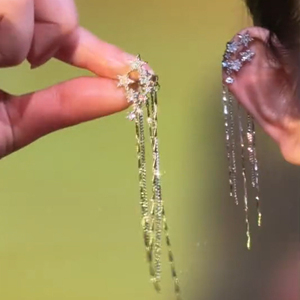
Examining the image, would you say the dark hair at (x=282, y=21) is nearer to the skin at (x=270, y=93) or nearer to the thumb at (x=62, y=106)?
the skin at (x=270, y=93)

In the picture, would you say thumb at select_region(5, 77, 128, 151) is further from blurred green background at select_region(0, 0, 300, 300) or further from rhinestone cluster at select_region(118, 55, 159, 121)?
blurred green background at select_region(0, 0, 300, 300)

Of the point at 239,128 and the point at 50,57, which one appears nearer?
the point at 50,57

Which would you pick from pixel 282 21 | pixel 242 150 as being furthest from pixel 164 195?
pixel 282 21

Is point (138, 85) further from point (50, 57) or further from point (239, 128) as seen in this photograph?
point (239, 128)

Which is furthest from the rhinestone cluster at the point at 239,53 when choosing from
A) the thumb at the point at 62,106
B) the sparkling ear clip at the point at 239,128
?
the thumb at the point at 62,106

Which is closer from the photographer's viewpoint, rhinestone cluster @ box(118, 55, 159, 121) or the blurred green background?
rhinestone cluster @ box(118, 55, 159, 121)

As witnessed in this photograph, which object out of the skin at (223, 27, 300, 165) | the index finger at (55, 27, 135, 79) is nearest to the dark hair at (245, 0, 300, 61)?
the skin at (223, 27, 300, 165)

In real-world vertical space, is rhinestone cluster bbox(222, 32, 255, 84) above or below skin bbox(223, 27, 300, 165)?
above
